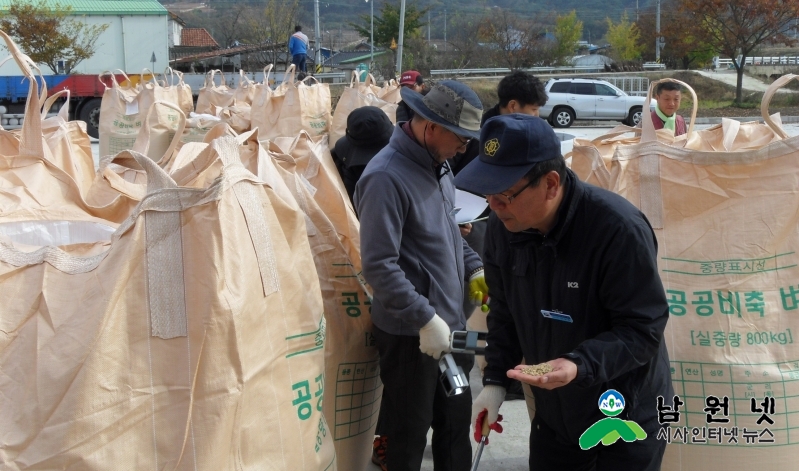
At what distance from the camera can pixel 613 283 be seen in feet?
6.11

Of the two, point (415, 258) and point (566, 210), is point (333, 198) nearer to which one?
point (415, 258)

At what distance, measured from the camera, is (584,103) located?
2133 cm

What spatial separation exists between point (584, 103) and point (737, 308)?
64.2 ft

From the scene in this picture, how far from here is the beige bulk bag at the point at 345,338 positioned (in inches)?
106

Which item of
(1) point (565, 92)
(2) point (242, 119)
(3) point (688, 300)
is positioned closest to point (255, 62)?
(1) point (565, 92)

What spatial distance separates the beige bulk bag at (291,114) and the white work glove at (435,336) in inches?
226

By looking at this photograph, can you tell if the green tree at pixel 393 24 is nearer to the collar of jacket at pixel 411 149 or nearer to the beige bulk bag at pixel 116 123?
the beige bulk bag at pixel 116 123

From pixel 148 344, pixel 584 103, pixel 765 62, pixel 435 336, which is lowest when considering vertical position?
pixel 435 336

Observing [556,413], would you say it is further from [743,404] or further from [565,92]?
[565,92]

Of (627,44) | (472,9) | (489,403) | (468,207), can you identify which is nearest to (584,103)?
(468,207)

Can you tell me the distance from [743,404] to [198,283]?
178cm

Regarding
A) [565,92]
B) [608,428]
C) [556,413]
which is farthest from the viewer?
[565,92]

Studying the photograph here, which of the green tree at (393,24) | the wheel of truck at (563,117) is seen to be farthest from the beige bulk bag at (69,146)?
the green tree at (393,24)

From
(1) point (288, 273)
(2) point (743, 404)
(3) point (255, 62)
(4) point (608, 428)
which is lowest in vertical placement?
(2) point (743, 404)
